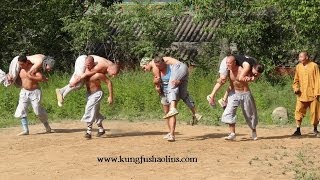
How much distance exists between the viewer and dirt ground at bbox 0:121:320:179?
9777mm

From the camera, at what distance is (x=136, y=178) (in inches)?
373

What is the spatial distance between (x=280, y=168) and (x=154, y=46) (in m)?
11.7

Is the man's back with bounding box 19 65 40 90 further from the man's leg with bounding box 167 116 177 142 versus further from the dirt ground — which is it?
the man's leg with bounding box 167 116 177 142

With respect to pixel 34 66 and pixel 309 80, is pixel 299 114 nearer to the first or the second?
pixel 309 80

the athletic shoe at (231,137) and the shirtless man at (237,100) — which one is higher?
the shirtless man at (237,100)

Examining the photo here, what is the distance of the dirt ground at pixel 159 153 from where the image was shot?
32.1ft

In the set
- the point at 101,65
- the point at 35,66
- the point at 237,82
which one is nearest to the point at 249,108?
the point at 237,82

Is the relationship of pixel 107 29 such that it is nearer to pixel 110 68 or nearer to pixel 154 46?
pixel 154 46

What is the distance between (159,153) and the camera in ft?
36.6

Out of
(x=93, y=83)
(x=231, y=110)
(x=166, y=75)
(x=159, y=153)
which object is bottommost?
(x=159, y=153)

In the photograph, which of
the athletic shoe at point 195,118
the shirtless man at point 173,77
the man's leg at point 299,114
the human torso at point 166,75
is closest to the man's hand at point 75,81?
the shirtless man at point 173,77

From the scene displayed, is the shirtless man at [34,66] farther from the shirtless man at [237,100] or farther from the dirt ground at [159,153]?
the shirtless man at [237,100]

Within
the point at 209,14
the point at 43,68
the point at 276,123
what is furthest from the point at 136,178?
the point at 209,14

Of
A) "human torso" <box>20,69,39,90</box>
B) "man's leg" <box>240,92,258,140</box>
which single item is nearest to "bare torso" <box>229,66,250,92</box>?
"man's leg" <box>240,92,258,140</box>
